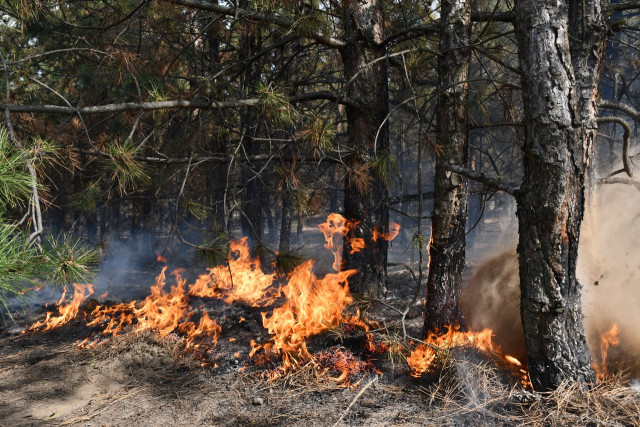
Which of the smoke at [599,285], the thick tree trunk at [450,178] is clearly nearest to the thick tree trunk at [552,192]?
the smoke at [599,285]

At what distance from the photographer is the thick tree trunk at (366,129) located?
5766 mm

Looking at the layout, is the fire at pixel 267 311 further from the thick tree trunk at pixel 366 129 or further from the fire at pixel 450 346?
the fire at pixel 450 346

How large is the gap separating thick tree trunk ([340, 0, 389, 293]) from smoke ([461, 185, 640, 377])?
4.75 ft

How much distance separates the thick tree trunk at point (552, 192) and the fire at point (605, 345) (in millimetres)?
389

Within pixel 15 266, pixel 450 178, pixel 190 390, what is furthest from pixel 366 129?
pixel 15 266

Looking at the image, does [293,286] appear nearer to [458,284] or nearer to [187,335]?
[187,335]

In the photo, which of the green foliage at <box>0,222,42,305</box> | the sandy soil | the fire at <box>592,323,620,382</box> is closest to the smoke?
the fire at <box>592,323,620,382</box>

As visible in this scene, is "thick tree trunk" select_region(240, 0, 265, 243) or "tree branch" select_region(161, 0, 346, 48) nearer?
"tree branch" select_region(161, 0, 346, 48)

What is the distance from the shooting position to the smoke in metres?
4.66

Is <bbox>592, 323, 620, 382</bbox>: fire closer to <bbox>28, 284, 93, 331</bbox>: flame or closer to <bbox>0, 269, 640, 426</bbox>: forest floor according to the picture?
<bbox>0, 269, 640, 426</bbox>: forest floor

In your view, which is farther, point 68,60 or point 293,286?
point 68,60

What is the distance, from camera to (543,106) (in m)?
3.73

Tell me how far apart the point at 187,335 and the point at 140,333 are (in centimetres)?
62

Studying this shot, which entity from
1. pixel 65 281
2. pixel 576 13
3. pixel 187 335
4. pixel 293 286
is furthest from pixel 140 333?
pixel 576 13
